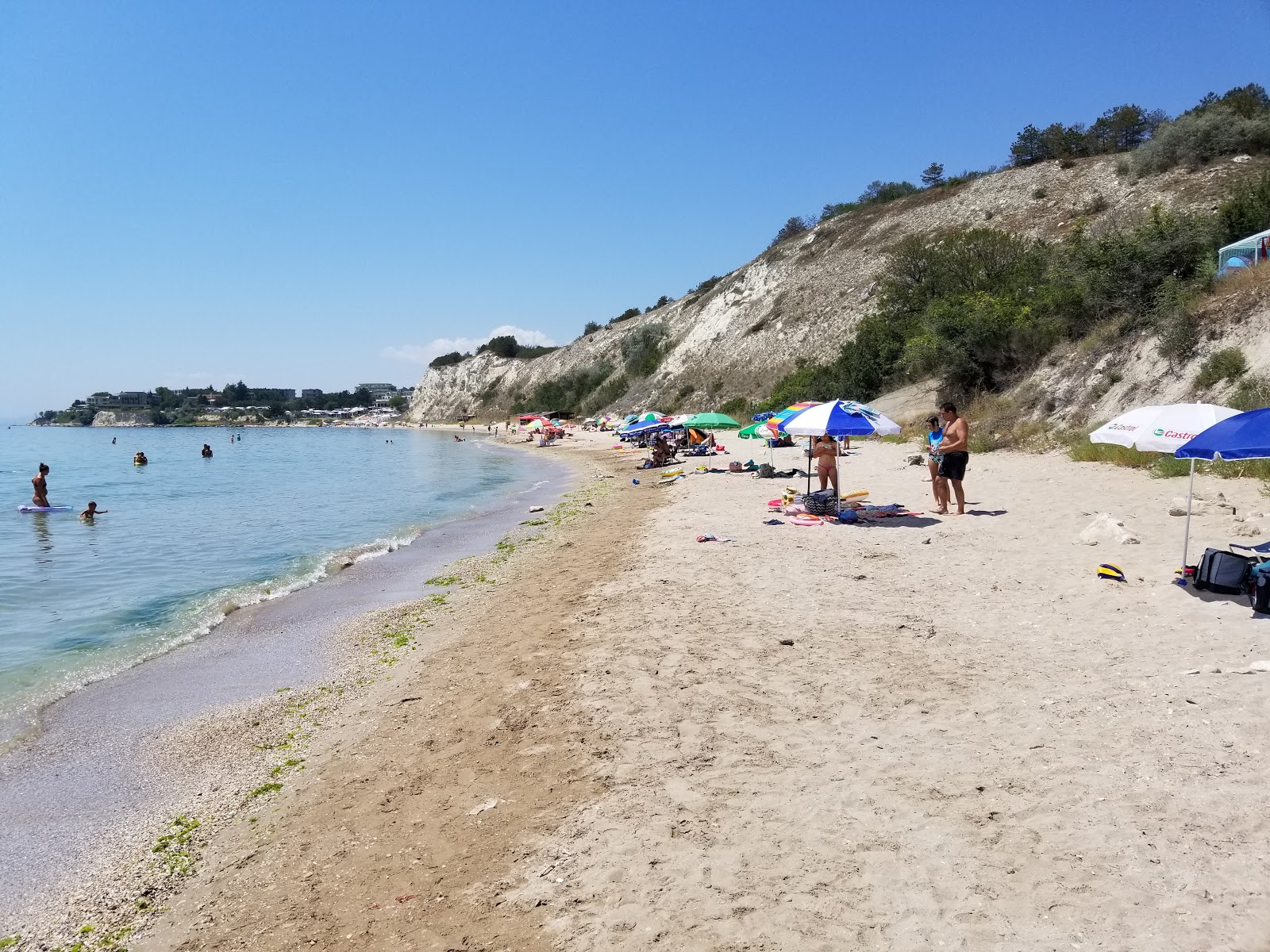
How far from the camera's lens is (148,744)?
596cm

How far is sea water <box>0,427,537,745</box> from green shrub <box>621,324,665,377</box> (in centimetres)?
3138

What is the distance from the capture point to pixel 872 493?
15.3 m

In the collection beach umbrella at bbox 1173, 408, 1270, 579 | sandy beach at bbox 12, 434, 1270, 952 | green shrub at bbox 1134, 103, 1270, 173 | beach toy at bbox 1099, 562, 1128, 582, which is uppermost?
green shrub at bbox 1134, 103, 1270, 173

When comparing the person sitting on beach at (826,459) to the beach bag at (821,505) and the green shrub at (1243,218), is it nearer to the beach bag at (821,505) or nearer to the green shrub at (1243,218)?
the beach bag at (821,505)

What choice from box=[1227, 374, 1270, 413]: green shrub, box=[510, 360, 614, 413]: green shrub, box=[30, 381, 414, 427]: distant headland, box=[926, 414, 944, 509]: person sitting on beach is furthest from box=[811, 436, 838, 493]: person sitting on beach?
box=[30, 381, 414, 427]: distant headland

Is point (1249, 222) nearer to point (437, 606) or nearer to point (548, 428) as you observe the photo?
point (437, 606)

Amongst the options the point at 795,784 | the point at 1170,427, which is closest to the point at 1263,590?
the point at 1170,427

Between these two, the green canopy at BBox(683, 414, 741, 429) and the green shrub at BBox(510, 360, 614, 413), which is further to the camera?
the green shrub at BBox(510, 360, 614, 413)

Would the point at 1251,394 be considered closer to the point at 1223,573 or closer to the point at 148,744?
the point at 1223,573

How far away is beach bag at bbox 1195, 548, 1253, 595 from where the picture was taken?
6.64 meters

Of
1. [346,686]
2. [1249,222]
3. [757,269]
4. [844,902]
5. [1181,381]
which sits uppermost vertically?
[757,269]

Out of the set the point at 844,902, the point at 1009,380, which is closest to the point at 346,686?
the point at 844,902

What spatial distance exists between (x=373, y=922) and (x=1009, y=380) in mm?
25079

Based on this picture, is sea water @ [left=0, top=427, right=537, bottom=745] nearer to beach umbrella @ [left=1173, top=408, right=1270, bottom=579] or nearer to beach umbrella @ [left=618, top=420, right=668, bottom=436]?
beach umbrella @ [left=618, top=420, right=668, bottom=436]
